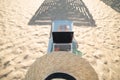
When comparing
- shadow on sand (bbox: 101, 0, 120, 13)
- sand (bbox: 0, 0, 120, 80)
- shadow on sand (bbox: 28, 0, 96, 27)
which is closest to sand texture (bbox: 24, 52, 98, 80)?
sand (bbox: 0, 0, 120, 80)

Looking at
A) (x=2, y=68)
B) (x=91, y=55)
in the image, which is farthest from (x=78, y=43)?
(x=2, y=68)

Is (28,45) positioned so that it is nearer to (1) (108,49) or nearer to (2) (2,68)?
(2) (2,68)

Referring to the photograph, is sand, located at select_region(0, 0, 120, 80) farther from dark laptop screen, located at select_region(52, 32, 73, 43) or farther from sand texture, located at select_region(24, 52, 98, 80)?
sand texture, located at select_region(24, 52, 98, 80)

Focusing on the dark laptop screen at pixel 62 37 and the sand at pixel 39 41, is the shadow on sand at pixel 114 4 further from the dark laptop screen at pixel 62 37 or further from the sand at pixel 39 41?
the dark laptop screen at pixel 62 37

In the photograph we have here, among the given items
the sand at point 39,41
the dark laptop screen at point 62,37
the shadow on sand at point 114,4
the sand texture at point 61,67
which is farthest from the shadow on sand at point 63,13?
the sand texture at point 61,67

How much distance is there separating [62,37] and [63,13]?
137 inches

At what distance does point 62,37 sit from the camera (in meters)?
3.36

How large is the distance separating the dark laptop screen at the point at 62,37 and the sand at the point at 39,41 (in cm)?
90

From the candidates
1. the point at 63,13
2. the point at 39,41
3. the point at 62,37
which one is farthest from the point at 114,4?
the point at 62,37

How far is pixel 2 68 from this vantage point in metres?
3.71

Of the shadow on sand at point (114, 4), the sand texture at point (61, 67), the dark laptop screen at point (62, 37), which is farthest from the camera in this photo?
the shadow on sand at point (114, 4)

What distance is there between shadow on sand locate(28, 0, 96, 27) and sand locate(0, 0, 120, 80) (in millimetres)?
216

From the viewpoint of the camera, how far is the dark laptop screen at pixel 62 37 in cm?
331

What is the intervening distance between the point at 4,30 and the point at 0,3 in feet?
7.68
